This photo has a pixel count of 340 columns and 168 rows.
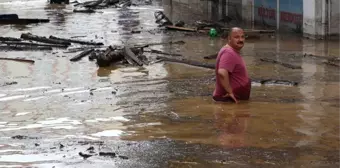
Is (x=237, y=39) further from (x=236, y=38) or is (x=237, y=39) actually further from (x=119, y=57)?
(x=119, y=57)

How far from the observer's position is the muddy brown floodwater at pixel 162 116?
24.7 ft

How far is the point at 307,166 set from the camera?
698 centimetres

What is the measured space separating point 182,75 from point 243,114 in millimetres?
5064

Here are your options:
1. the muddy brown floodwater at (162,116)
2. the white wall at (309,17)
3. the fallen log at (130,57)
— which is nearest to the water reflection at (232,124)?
the muddy brown floodwater at (162,116)

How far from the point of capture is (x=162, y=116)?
10078 millimetres

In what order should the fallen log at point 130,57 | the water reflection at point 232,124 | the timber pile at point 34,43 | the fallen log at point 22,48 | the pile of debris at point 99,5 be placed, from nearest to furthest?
the water reflection at point 232,124, the fallen log at point 130,57, the fallen log at point 22,48, the timber pile at point 34,43, the pile of debris at point 99,5

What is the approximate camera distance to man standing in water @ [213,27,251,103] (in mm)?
10117

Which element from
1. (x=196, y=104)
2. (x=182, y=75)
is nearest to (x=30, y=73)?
(x=182, y=75)

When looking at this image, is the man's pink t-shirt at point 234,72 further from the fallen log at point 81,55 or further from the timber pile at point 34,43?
the timber pile at point 34,43

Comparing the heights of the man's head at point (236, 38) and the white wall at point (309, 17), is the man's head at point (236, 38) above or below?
above

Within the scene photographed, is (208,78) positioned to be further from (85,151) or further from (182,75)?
(85,151)

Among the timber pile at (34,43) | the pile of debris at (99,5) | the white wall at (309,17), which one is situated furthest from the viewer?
the pile of debris at (99,5)

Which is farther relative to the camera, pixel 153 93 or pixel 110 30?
pixel 110 30

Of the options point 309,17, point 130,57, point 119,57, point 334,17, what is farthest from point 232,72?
point 309,17
